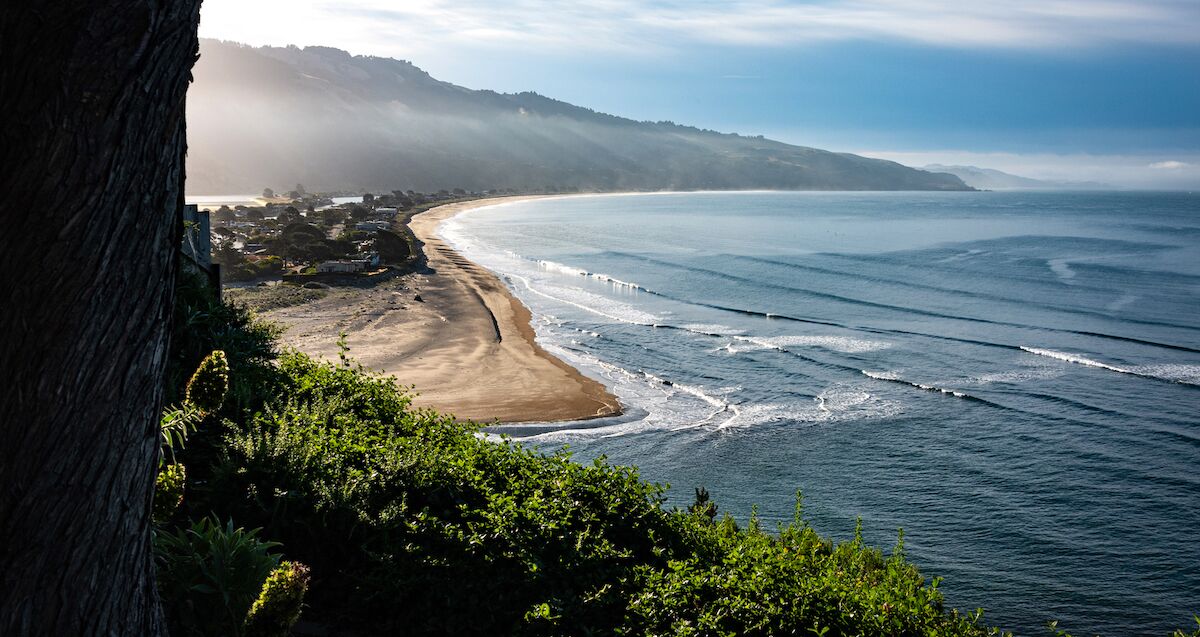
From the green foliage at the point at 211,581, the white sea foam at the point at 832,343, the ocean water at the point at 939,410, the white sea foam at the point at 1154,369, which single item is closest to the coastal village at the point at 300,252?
the ocean water at the point at 939,410

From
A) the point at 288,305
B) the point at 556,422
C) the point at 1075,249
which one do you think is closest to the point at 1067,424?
the point at 556,422

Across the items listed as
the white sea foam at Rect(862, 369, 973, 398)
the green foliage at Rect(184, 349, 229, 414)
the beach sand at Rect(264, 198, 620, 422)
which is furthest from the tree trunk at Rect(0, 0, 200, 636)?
the white sea foam at Rect(862, 369, 973, 398)

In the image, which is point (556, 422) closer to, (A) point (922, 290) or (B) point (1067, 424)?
(B) point (1067, 424)

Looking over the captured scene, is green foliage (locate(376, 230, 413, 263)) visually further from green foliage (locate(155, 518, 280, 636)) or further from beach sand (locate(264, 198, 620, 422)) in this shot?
green foliage (locate(155, 518, 280, 636))

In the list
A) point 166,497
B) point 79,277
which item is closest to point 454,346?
point 166,497

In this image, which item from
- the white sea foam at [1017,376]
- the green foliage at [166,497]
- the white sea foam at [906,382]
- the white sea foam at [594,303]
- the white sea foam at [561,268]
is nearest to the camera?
the green foliage at [166,497]

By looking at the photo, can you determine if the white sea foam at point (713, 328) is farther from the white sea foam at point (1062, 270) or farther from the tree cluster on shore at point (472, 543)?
the white sea foam at point (1062, 270)
